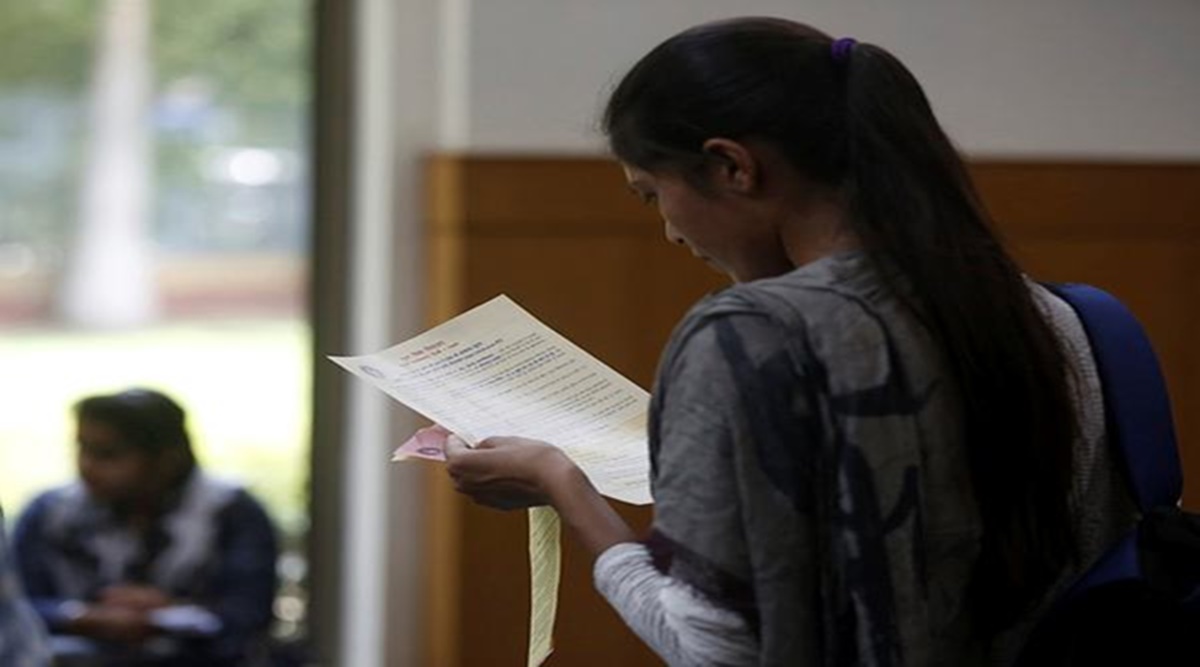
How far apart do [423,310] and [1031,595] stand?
243cm

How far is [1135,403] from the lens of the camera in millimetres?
1272

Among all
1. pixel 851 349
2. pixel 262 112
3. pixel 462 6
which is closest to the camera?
pixel 851 349

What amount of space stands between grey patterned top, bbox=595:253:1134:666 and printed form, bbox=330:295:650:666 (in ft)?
0.71

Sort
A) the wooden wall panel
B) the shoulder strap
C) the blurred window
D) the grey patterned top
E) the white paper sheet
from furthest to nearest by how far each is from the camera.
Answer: the blurred window → the wooden wall panel → the white paper sheet → the shoulder strap → the grey patterned top

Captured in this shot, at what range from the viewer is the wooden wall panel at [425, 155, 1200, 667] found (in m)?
3.49

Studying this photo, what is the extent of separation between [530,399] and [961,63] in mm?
2364

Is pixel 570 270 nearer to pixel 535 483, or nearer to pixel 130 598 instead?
pixel 130 598

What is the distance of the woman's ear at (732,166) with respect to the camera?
1.22 m

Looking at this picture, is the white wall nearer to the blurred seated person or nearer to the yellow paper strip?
the blurred seated person

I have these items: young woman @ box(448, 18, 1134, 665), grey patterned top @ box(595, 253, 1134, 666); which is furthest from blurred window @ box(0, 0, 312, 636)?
grey patterned top @ box(595, 253, 1134, 666)

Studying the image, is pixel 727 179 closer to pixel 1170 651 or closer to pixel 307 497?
pixel 1170 651

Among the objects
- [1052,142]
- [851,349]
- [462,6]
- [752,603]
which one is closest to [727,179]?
[851,349]

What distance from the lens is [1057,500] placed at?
48.5 inches

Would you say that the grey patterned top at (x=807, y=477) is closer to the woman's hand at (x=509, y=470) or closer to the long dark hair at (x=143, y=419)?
the woman's hand at (x=509, y=470)
